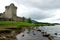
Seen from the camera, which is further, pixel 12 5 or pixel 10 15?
pixel 12 5

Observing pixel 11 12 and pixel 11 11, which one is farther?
pixel 11 11

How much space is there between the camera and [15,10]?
166 m

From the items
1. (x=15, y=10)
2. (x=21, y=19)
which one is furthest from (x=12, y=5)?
(x=21, y=19)

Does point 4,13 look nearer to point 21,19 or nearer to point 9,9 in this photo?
point 9,9

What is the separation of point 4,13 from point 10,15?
6911 millimetres

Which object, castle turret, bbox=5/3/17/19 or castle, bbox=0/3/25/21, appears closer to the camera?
castle, bbox=0/3/25/21

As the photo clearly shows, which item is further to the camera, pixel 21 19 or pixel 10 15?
pixel 21 19

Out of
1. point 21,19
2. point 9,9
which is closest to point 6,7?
point 9,9

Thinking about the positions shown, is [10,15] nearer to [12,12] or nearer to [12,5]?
[12,12]

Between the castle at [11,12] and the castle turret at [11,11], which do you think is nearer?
the castle at [11,12]

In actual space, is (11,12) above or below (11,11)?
below

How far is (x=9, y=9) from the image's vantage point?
533 feet

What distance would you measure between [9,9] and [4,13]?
791cm

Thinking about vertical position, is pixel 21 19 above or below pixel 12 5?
below
